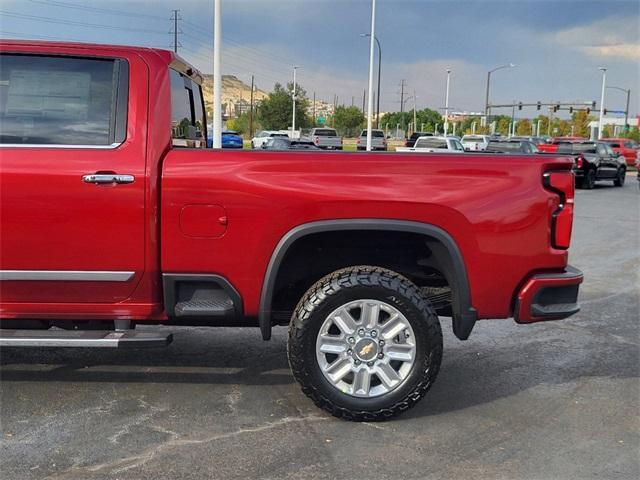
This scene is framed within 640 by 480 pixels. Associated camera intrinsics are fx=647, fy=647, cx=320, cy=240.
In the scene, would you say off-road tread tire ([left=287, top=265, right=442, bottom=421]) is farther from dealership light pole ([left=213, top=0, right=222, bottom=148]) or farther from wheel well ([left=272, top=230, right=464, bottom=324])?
dealership light pole ([left=213, top=0, right=222, bottom=148])

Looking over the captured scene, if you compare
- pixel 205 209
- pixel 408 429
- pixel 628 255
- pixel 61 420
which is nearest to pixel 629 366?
pixel 408 429

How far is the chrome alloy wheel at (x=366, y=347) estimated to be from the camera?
12.3 ft

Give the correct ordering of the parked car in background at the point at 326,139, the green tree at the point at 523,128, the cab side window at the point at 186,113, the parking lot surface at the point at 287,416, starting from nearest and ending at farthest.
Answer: the parking lot surface at the point at 287,416
the cab side window at the point at 186,113
the parked car in background at the point at 326,139
the green tree at the point at 523,128

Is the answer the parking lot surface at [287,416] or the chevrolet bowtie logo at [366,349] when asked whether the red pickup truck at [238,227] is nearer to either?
the chevrolet bowtie logo at [366,349]

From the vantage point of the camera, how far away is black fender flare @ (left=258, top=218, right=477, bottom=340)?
3.67m

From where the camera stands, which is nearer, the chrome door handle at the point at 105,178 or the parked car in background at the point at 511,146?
the chrome door handle at the point at 105,178

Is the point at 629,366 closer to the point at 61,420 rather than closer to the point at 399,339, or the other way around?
the point at 399,339

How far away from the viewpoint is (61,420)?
12.4 ft

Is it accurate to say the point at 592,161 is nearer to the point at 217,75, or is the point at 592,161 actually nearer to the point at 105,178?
the point at 217,75

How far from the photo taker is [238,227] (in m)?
3.69

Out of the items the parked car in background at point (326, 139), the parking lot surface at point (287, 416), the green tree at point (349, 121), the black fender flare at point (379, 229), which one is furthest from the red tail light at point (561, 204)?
the green tree at point (349, 121)

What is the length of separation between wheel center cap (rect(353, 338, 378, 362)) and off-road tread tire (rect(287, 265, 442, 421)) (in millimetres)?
248

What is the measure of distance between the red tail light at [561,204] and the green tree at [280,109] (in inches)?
2882

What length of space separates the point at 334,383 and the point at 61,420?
161 cm
